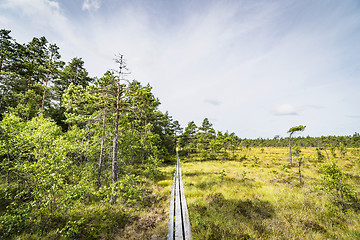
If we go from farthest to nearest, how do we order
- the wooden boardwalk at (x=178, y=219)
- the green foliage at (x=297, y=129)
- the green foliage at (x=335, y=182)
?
1. the green foliage at (x=297, y=129)
2. the green foliage at (x=335, y=182)
3. the wooden boardwalk at (x=178, y=219)

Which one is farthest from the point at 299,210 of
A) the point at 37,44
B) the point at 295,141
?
the point at 295,141

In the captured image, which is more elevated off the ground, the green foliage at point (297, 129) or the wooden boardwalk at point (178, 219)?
the green foliage at point (297, 129)

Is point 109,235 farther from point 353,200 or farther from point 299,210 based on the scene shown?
point 353,200

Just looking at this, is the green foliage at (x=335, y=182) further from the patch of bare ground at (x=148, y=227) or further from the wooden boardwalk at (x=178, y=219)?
the patch of bare ground at (x=148, y=227)

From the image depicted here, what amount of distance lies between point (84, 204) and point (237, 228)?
10049 millimetres

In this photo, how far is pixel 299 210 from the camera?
26.8ft

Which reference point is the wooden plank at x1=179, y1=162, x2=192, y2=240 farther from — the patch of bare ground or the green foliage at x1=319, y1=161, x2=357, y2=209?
the green foliage at x1=319, y1=161, x2=357, y2=209

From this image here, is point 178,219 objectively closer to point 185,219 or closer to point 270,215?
point 185,219

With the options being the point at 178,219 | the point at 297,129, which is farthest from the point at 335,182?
the point at 297,129

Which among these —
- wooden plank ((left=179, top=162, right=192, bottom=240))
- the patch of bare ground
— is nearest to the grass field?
wooden plank ((left=179, top=162, right=192, bottom=240))

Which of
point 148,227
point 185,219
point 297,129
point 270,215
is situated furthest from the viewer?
point 297,129

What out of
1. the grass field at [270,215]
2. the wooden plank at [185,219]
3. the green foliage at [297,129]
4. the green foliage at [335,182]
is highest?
→ the green foliage at [297,129]

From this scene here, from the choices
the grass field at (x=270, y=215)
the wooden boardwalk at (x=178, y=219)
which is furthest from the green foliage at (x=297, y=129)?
the wooden boardwalk at (x=178, y=219)

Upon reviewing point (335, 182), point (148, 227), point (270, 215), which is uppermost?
point (335, 182)
